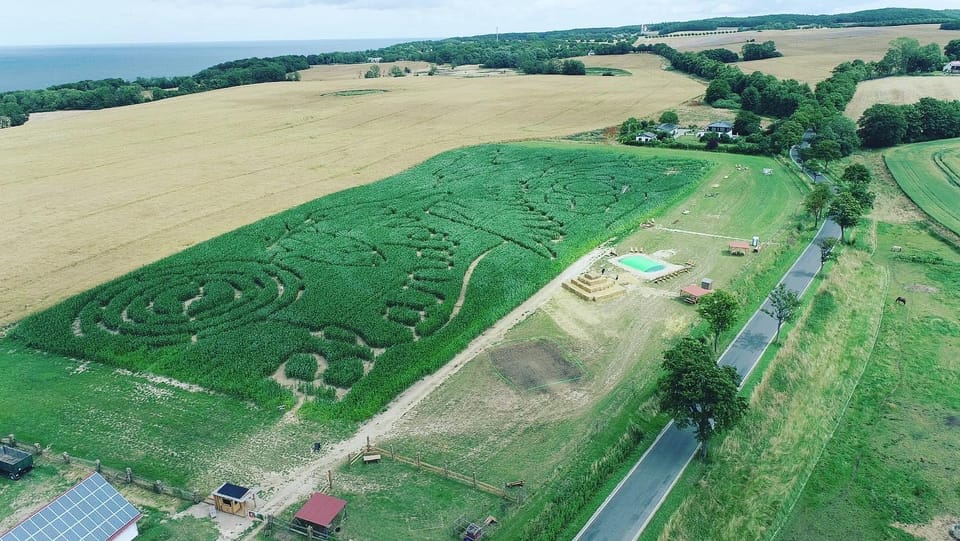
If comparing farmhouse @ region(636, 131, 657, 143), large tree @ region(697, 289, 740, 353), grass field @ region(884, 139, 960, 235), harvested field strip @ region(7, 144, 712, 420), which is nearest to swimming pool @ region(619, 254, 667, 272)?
harvested field strip @ region(7, 144, 712, 420)

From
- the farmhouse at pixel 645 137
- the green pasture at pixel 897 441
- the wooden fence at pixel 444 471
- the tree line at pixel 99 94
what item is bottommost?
the green pasture at pixel 897 441

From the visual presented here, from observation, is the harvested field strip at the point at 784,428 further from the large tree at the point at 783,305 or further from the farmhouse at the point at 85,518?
the farmhouse at the point at 85,518

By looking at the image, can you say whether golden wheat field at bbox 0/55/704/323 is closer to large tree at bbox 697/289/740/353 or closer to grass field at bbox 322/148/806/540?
grass field at bbox 322/148/806/540

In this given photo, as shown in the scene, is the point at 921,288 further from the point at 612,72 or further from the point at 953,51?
the point at 953,51

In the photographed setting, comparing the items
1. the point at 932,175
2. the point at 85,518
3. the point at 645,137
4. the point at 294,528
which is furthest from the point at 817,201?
the point at 85,518

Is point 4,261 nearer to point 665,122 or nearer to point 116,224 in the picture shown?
point 116,224

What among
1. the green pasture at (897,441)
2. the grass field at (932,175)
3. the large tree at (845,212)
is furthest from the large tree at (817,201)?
the green pasture at (897,441)
